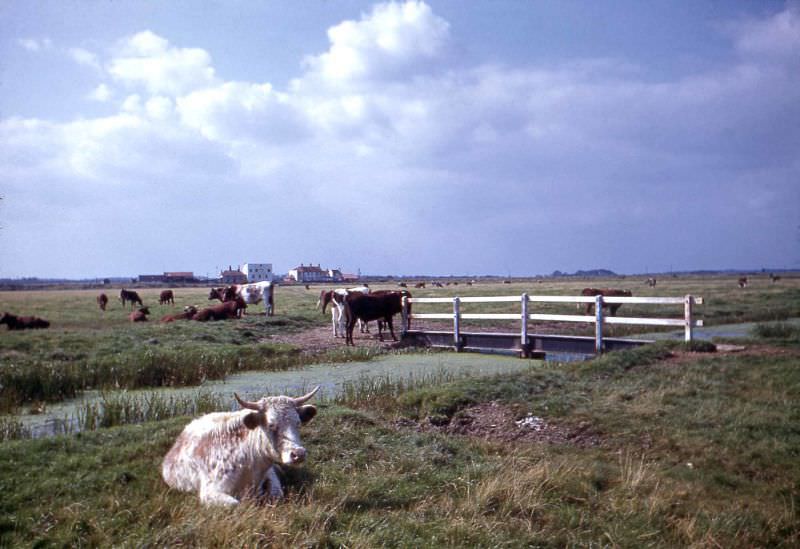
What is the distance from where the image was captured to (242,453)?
5938 mm

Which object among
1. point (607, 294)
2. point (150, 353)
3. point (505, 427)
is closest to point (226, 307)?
point (150, 353)

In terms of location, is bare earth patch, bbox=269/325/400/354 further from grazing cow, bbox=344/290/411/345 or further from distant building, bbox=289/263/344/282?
distant building, bbox=289/263/344/282

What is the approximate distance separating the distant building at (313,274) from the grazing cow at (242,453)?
401 feet

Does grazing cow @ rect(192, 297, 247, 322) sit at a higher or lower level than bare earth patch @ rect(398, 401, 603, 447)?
higher

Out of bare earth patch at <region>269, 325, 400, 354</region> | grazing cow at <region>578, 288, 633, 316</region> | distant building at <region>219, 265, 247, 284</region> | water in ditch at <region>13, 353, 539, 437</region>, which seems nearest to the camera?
water in ditch at <region>13, 353, 539, 437</region>

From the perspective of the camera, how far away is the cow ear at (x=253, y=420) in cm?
579

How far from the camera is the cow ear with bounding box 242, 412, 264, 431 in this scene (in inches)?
228

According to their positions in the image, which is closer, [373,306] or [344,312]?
[373,306]

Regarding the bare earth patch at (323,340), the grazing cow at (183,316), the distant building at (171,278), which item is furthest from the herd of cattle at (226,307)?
the distant building at (171,278)

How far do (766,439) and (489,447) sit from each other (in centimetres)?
331

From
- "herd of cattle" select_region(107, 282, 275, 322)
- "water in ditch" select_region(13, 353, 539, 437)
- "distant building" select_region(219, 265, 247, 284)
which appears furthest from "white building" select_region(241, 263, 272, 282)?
"water in ditch" select_region(13, 353, 539, 437)

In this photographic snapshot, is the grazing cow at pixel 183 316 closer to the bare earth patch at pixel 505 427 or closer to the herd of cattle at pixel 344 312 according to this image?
the herd of cattle at pixel 344 312

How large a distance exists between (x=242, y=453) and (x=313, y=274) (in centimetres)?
12775

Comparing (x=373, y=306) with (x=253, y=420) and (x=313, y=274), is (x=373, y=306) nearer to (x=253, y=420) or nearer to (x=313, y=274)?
(x=253, y=420)
